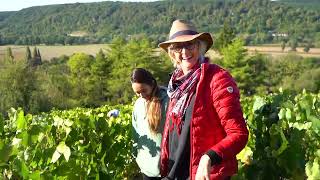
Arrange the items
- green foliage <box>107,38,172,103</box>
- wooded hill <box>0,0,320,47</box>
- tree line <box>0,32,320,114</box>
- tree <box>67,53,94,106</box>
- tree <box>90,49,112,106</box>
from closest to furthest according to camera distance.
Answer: tree line <box>0,32,320,114</box> → green foliage <box>107,38,172,103</box> → tree <box>67,53,94,106</box> → tree <box>90,49,112,106</box> → wooded hill <box>0,0,320,47</box>

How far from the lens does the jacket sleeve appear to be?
2.79 meters

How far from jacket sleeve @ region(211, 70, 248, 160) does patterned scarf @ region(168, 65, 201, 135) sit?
0.62 feet

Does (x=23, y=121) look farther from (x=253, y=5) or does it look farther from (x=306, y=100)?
(x=253, y=5)

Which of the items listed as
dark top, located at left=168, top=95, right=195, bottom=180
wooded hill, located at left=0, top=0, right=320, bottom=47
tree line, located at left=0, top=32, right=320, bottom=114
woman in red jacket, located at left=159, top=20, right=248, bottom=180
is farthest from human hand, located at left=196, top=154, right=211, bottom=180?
wooded hill, located at left=0, top=0, right=320, bottom=47

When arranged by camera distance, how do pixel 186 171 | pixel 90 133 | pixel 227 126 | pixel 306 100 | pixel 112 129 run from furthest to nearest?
pixel 112 129, pixel 90 133, pixel 306 100, pixel 186 171, pixel 227 126

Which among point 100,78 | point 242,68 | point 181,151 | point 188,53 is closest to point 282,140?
point 181,151

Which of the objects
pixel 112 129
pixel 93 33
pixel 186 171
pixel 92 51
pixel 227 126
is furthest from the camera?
pixel 93 33

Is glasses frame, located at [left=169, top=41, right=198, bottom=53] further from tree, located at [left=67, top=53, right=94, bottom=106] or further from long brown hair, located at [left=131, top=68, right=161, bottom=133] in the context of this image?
tree, located at [left=67, top=53, right=94, bottom=106]

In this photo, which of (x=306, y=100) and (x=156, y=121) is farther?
(x=306, y=100)

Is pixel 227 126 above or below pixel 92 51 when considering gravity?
above

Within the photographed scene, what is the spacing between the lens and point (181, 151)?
122 inches

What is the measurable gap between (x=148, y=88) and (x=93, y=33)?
193m

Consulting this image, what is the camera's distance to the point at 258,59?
7575cm

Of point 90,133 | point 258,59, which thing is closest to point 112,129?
point 90,133
